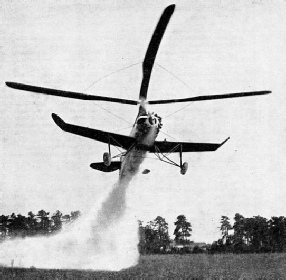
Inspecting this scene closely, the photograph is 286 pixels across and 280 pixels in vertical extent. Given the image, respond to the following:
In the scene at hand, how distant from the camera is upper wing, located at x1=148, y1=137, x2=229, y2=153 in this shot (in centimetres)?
2363

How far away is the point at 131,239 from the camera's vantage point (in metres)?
31.7

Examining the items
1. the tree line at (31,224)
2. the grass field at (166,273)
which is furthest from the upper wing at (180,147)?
the tree line at (31,224)

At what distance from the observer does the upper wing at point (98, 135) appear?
22.0 metres

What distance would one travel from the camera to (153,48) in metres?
17.8

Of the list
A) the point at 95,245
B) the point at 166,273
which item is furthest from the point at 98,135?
the point at 95,245

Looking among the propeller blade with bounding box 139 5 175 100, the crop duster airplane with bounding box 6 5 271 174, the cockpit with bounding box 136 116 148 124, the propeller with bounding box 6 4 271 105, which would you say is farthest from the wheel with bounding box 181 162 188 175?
the propeller blade with bounding box 139 5 175 100

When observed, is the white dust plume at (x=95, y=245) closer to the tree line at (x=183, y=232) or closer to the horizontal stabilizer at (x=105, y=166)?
the horizontal stabilizer at (x=105, y=166)

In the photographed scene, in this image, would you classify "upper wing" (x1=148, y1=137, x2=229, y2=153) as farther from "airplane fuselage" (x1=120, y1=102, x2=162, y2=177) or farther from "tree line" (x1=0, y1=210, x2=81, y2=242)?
"tree line" (x1=0, y1=210, x2=81, y2=242)

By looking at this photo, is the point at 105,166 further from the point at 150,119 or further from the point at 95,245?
the point at 95,245

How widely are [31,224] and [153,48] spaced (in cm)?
10727

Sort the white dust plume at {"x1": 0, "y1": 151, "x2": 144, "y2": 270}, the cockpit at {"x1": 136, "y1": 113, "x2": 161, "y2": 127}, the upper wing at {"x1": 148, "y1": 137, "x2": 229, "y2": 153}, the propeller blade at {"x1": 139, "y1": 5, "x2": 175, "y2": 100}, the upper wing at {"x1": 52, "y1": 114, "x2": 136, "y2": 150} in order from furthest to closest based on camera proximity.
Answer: the white dust plume at {"x1": 0, "y1": 151, "x2": 144, "y2": 270}, the upper wing at {"x1": 148, "y1": 137, "x2": 229, "y2": 153}, the upper wing at {"x1": 52, "y1": 114, "x2": 136, "y2": 150}, the cockpit at {"x1": 136, "y1": 113, "x2": 161, "y2": 127}, the propeller blade at {"x1": 139, "y1": 5, "x2": 175, "y2": 100}

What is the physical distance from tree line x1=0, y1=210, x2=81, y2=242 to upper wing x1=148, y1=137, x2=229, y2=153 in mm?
74799

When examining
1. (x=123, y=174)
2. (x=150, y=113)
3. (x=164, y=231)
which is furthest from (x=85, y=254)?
(x=164, y=231)

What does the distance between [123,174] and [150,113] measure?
615 cm
